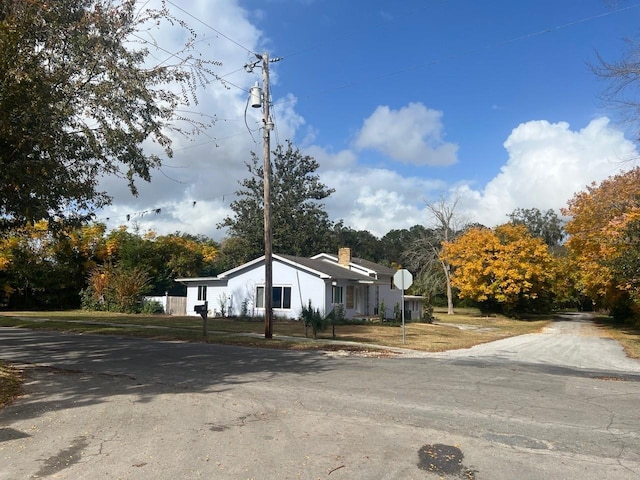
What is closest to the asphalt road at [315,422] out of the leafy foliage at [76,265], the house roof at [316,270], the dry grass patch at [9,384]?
the dry grass patch at [9,384]

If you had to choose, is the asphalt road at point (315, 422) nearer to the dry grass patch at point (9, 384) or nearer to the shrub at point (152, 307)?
the dry grass patch at point (9, 384)

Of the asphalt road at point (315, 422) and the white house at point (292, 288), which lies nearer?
the asphalt road at point (315, 422)

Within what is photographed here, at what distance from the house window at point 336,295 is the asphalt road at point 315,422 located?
18678mm

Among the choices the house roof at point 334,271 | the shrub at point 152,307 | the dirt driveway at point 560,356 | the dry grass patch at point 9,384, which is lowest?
the dirt driveway at point 560,356

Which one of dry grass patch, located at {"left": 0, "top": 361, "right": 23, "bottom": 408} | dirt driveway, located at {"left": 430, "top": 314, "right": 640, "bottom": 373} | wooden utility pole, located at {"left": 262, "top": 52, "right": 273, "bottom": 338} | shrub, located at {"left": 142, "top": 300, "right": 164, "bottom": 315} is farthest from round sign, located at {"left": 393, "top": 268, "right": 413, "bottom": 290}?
shrub, located at {"left": 142, "top": 300, "right": 164, "bottom": 315}

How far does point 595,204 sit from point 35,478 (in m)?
32.6

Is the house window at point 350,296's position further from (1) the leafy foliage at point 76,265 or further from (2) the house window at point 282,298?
(1) the leafy foliage at point 76,265

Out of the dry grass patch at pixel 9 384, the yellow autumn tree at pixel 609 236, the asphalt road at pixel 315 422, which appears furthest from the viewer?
the yellow autumn tree at pixel 609 236

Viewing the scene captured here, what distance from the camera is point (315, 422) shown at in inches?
265

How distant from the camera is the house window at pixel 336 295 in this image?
31.3 m

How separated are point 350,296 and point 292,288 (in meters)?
5.01

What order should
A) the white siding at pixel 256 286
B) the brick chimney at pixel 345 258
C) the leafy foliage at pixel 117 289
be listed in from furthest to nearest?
1. the brick chimney at pixel 345 258
2. the leafy foliage at pixel 117 289
3. the white siding at pixel 256 286

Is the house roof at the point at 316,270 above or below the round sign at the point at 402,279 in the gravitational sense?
above

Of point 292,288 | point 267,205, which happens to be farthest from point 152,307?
point 267,205
